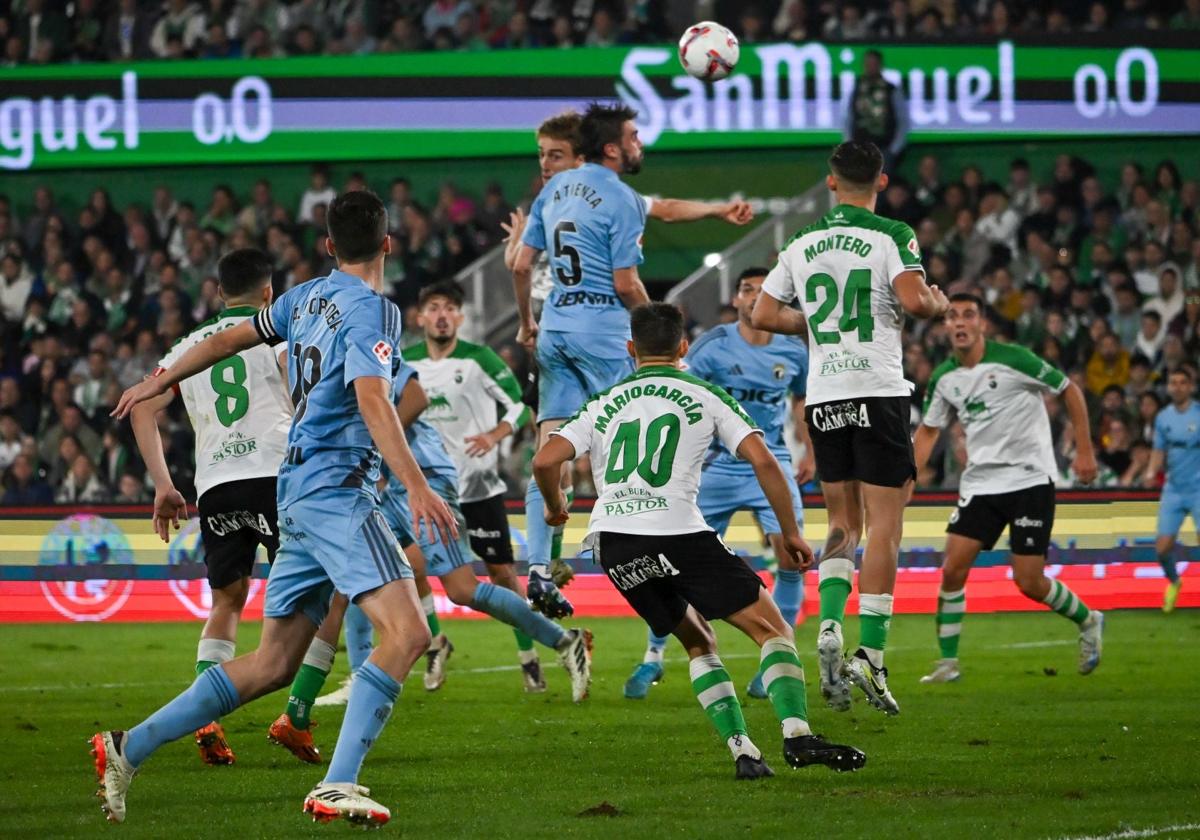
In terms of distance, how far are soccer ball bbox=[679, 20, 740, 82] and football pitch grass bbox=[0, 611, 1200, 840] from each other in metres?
3.91

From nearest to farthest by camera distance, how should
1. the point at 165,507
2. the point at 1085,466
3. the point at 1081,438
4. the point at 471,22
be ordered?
the point at 165,507, the point at 1085,466, the point at 1081,438, the point at 471,22

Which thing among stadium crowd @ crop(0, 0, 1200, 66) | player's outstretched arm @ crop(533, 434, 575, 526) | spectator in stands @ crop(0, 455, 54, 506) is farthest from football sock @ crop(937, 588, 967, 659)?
stadium crowd @ crop(0, 0, 1200, 66)

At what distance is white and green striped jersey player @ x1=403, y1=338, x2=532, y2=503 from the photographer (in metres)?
12.6

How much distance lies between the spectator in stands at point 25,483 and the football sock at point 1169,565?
12273 mm

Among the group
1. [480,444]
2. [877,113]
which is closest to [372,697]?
[480,444]

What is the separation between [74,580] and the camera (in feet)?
57.4

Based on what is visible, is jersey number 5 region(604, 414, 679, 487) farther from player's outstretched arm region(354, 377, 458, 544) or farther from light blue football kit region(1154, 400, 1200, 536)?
light blue football kit region(1154, 400, 1200, 536)

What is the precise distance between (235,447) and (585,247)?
2636 millimetres

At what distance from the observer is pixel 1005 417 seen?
1196 cm

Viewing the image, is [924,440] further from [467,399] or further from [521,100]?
[521,100]

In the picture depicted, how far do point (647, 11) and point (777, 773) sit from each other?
17879mm

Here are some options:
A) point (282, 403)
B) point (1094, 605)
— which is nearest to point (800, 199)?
point (1094, 605)

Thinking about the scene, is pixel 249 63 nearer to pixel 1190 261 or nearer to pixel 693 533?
pixel 1190 261

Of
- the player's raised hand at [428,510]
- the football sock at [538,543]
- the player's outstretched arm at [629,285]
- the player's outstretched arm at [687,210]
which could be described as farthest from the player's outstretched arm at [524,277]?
the player's raised hand at [428,510]
